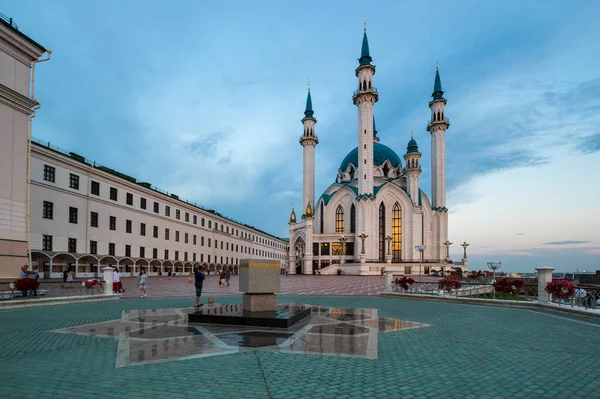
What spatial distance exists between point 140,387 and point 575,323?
11900 millimetres

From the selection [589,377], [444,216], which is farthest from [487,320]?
[444,216]

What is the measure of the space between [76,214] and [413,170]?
5363cm

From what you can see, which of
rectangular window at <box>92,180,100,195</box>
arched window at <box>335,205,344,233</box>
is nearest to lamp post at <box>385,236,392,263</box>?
arched window at <box>335,205,344,233</box>

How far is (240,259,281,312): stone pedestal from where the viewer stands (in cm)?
1123

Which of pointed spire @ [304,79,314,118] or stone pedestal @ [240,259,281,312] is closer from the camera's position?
stone pedestal @ [240,259,281,312]

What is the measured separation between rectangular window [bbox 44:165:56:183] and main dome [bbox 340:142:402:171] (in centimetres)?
5441

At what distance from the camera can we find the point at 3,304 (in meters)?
14.5

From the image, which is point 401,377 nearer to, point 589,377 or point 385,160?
point 589,377

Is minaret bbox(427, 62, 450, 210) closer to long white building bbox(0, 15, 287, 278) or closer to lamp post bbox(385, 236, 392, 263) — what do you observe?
lamp post bbox(385, 236, 392, 263)

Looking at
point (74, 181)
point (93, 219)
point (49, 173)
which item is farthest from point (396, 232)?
point (49, 173)

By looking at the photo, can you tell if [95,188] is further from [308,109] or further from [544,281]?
[308,109]

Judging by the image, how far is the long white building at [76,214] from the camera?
64.4 ft

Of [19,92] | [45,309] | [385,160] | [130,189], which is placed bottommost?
[45,309]

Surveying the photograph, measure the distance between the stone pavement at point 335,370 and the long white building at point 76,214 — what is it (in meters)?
13.4
